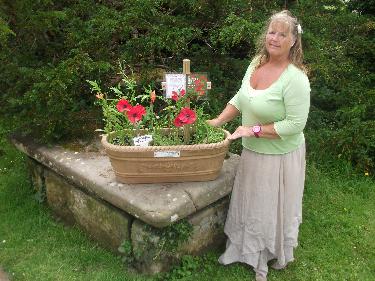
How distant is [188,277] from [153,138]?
0.96 metres

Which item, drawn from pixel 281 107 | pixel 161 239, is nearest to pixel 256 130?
pixel 281 107

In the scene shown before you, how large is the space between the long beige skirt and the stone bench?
0.52 ft

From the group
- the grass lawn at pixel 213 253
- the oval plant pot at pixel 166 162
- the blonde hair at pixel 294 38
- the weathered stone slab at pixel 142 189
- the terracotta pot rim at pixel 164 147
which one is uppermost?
the blonde hair at pixel 294 38

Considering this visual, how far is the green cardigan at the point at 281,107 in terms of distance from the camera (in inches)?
105

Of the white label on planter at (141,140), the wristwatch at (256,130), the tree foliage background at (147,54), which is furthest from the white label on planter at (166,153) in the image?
the tree foliage background at (147,54)

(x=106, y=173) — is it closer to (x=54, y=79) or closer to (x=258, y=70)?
(x=54, y=79)

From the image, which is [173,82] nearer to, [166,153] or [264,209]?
[166,153]

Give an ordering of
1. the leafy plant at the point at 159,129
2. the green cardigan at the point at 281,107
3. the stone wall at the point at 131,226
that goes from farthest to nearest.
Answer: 1. the stone wall at the point at 131,226
2. the leafy plant at the point at 159,129
3. the green cardigan at the point at 281,107

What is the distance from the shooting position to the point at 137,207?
2873mm

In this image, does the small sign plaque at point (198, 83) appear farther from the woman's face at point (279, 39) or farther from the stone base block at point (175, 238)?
the stone base block at point (175, 238)

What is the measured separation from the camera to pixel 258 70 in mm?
2922

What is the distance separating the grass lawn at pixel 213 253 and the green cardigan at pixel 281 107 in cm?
96

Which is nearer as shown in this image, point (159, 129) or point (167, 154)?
point (167, 154)

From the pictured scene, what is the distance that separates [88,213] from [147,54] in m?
1.48
